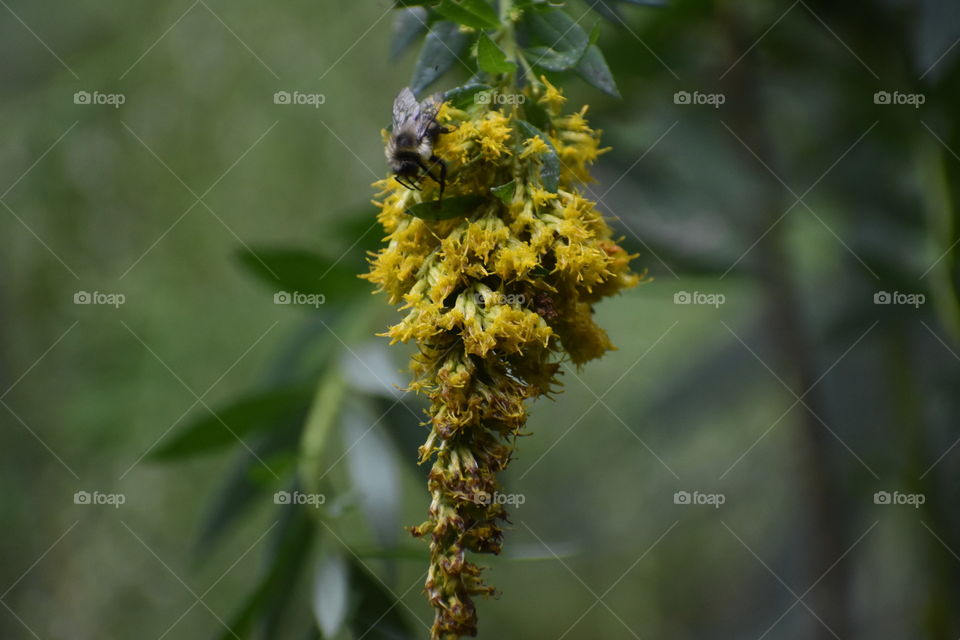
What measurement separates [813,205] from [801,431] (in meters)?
0.74

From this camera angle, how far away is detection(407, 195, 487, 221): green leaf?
120 cm

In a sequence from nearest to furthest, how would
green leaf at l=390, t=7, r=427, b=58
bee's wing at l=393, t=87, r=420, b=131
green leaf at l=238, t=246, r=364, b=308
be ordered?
bee's wing at l=393, t=87, r=420, b=131 → green leaf at l=390, t=7, r=427, b=58 → green leaf at l=238, t=246, r=364, b=308

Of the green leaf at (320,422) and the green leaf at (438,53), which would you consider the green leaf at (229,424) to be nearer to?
the green leaf at (320,422)

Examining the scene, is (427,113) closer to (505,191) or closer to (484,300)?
(505,191)

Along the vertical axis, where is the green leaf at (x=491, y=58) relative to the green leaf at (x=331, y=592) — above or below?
above

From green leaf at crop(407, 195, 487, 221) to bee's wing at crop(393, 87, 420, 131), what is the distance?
0.42 feet

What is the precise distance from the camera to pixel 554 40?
127 centimetres

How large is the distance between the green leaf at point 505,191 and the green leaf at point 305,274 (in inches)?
42.8

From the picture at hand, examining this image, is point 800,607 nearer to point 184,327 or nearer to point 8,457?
point 184,327

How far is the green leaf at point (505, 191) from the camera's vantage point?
117 cm

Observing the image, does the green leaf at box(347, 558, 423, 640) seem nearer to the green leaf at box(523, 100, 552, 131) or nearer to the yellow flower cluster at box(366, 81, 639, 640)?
the yellow flower cluster at box(366, 81, 639, 640)

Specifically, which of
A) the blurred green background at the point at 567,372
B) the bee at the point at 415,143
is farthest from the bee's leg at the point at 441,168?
the blurred green background at the point at 567,372

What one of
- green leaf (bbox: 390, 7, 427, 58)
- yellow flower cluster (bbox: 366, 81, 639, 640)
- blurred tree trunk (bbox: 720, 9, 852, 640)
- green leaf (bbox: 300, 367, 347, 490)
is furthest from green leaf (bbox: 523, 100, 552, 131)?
blurred tree trunk (bbox: 720, 9, 852, 640)

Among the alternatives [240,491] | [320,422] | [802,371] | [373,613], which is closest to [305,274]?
[320,422]
